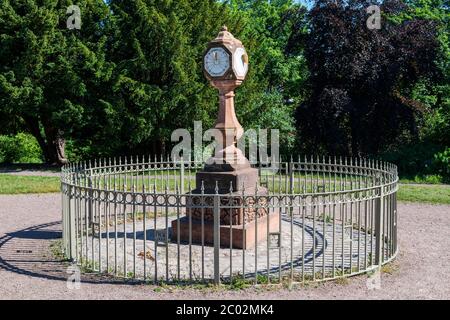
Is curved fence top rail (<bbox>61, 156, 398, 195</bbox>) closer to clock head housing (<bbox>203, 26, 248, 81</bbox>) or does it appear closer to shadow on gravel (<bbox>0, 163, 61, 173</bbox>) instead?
clock head housing (<bbox>203, 26, 248, 81</bbox>)

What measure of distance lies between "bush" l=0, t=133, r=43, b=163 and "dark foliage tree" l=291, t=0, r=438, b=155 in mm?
17598

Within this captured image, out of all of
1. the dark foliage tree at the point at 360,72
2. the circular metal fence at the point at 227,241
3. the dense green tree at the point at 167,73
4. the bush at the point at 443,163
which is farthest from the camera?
the dense green tree at the point at 167,73

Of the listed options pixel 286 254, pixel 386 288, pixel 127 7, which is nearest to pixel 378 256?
pixel 386 288

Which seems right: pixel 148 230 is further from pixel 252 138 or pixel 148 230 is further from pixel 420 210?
pixel 252 138

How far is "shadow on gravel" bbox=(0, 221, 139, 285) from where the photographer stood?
25.3ft

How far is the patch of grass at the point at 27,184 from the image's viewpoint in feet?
56.7

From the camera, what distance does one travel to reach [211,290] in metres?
7.01

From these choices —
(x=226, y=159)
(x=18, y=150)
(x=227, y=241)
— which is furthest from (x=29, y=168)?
(x=227, y=241)

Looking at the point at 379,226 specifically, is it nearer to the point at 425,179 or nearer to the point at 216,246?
the point at 216,246

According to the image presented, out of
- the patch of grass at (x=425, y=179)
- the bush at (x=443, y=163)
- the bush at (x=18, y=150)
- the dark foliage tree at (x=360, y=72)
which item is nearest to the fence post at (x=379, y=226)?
the patch of grass at (x=425, y=179)

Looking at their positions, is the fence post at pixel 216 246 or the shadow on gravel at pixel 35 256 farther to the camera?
the shadow on gravel at pixel 35 256

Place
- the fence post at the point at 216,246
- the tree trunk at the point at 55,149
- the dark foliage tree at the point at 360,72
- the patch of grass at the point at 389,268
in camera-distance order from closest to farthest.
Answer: the fence post at the point at 216,246 → the patch of grass at the point at 389,268 → the dark foliage tree at the point at 360,72 → the tree trunk at the point at 55,149

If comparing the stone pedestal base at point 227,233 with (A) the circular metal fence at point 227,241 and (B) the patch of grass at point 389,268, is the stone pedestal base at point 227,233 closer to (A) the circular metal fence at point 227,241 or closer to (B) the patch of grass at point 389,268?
(A) the circular metal fence at point 227,241

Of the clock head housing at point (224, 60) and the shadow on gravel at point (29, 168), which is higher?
the clock head housing at point (224, 60)
